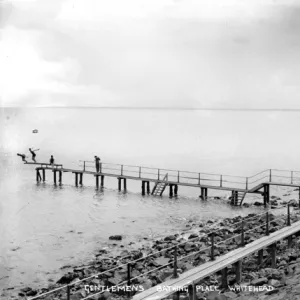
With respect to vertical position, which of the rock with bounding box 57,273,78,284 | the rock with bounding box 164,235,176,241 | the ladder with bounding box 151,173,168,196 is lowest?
the rock with bounding box 57,273,78,284

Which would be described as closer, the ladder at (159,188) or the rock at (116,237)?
the rock at (116,237)

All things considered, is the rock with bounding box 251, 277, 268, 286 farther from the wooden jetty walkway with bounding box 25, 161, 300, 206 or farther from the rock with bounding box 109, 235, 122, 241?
the wooden jetty walkway with bounding box 25, 161, 300, 206


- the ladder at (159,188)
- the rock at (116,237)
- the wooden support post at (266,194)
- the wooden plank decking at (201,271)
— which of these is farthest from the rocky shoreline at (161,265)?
the ladder at (159,188)

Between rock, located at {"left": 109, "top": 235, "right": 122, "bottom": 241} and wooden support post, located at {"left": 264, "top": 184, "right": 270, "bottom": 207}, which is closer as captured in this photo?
rock, located at {"left": 109, "top": 235, "right": 122, "bottom": 241}

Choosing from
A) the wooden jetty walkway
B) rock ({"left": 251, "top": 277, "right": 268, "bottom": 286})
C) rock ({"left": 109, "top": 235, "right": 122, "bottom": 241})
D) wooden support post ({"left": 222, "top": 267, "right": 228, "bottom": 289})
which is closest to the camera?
rock ({"left": 251, "top": 277, "right": 268, "bottom": 286})

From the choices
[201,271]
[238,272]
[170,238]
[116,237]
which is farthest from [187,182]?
[201,271]

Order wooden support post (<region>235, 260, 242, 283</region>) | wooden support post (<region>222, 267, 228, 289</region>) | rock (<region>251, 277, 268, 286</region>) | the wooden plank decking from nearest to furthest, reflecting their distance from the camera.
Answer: the wooden plank decking < rock (<region>251, 277, 268, 286</region>) < wooden support post (<region>222, 267, 228, 289</region>) < wooden support post (<region>235, 260, 242, 283</region>)

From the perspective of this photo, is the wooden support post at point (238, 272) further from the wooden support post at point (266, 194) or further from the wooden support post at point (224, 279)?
the wooden support post at point (266, 194)

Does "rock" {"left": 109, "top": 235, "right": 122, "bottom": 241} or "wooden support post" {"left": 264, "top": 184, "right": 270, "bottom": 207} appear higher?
"wooden support post" {"left": 264, "top": 184, "right": 270, "bottom": 207}

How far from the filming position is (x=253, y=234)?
20609 millimetres

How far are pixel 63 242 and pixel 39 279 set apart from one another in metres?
5.87

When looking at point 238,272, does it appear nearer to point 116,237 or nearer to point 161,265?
point 161,265

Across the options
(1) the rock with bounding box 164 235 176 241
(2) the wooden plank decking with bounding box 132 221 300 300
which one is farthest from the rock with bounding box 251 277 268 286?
(1) the rock with bounding box 164 235 176 241

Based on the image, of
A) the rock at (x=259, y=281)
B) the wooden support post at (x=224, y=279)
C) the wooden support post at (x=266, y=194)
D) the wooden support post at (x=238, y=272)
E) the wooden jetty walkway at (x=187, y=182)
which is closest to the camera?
the rock at (x=259, y=281)
